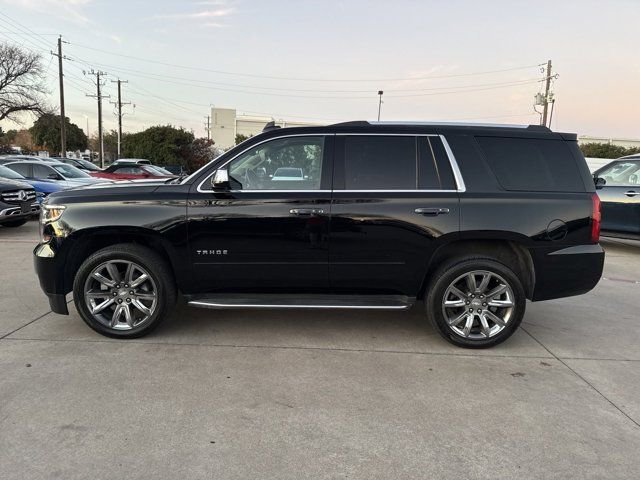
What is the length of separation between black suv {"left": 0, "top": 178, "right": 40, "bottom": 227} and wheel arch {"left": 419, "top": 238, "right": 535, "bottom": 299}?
9218 mm

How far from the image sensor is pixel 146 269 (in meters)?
4.15

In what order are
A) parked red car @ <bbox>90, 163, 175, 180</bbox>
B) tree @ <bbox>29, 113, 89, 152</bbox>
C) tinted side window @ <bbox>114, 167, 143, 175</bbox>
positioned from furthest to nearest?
tree @ <bbox>29, 113, 89, 152</bbox>
tinted side window @ <bbox>114, 167, 143, 175</bbox>
parked red car @ <bbox>90, 163, 175, 180</bbox>

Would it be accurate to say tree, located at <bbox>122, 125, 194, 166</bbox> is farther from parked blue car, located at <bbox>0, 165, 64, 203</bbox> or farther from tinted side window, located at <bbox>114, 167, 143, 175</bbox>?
parked blue car, located at <bbox>0, 165, 64, 203</bbox>

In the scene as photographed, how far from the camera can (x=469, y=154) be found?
13.7 feet

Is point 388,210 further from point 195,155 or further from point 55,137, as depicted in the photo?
point 55,137

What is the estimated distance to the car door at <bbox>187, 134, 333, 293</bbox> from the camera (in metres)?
4.08

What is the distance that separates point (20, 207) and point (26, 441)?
8887mm

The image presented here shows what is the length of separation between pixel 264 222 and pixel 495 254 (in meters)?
2.16

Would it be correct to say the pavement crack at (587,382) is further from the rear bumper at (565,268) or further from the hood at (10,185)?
the hood at (10,185)

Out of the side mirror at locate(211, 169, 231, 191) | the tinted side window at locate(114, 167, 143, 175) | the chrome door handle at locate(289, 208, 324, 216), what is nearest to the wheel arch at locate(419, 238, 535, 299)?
the chrome door handle at locate(289, 208, 324, 216)

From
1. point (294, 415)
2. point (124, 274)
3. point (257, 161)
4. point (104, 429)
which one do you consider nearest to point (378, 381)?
point (294, 415)

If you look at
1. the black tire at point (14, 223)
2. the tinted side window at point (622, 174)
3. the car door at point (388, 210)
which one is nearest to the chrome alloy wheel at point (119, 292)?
the car door at point (388, 210)

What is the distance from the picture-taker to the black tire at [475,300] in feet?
13.5

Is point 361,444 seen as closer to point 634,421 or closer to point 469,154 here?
point 634,421
